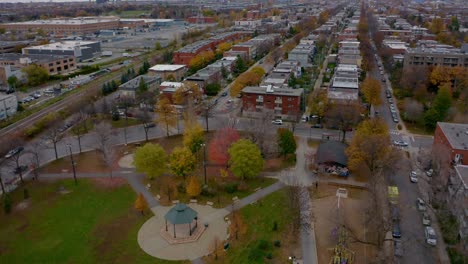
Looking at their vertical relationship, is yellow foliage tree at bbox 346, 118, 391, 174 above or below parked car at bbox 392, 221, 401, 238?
above

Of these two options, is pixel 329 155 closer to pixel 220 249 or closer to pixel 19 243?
pixel 220 249

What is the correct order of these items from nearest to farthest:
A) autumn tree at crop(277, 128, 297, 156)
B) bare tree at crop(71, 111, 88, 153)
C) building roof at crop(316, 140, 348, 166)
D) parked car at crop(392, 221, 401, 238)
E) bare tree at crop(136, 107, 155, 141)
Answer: parked car at crop(392, 221, 401, 238), building roof at crop(316, 140, 348, 166), autumn tree at crop(277, 128, 297, 156), bare tree at crop(136, 107, 155, 141), bare tree at crop(71, 111, 88, 153)

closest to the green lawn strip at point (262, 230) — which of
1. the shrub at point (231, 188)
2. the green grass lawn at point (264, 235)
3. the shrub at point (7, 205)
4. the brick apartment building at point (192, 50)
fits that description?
the green grass lawn at point (264, 235)

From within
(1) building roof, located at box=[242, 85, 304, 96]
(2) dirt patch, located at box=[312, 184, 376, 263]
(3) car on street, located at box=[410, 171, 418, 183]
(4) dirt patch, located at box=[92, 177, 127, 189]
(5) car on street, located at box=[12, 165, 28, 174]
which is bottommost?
(2) dirt patch, located at box=[312, 184, 376, 263]

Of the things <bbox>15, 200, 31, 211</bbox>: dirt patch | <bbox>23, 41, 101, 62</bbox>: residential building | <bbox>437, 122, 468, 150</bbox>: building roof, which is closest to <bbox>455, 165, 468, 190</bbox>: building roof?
<bbox>437, 122, 468, 150</bbox>: building roof

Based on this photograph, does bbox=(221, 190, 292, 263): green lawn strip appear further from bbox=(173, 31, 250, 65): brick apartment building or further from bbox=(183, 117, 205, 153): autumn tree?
bbox=(173, 31, 250, 65): brick apartment building

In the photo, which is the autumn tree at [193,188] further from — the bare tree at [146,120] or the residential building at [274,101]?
the residential building at [274,101]

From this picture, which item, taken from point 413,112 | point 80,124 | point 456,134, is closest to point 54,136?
point 80,124
